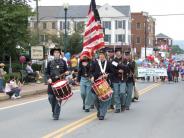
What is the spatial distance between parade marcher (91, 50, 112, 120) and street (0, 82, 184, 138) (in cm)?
26

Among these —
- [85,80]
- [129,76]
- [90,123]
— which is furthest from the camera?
[129,76]

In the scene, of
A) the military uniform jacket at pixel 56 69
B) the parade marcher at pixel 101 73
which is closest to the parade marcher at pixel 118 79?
the parade marcher at pixel 101 73

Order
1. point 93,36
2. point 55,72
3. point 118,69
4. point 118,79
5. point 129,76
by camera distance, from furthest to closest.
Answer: point 93,36 → point 129,76 → point 118,79 → point 118,69 → point 55,72

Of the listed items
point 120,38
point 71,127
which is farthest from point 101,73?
point 120,38

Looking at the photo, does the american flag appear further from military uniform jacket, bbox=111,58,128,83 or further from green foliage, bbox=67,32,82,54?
green foliage, bbox=67,32,82,54

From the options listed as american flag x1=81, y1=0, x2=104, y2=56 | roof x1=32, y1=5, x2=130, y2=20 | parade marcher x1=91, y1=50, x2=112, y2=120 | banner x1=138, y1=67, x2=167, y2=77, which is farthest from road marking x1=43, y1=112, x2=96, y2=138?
roof x1=32, y1=5, x2=130, y2=20

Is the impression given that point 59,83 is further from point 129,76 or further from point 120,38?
point 120,38

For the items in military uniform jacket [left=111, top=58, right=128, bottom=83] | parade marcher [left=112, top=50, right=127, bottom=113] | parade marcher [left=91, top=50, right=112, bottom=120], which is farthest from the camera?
parade marcher [left=112, top=50, right=127, bottom=113]

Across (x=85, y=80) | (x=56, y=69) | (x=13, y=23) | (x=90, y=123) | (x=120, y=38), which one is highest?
(x=120, y=38)

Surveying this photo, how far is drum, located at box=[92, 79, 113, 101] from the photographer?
1432 cm

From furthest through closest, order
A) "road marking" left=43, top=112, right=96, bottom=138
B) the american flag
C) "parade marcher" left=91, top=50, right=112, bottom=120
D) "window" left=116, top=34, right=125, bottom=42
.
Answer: "window" left=116, top=34, right=125, bottom=42 → the american flag → "parade marcher" left=91, top=50, right=112, bottom=120 → "road marking" left=43, top=112, right=96, bottom=138

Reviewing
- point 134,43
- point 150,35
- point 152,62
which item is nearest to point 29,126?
point 152,62

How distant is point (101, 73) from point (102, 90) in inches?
29.3

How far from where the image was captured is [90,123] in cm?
1392
